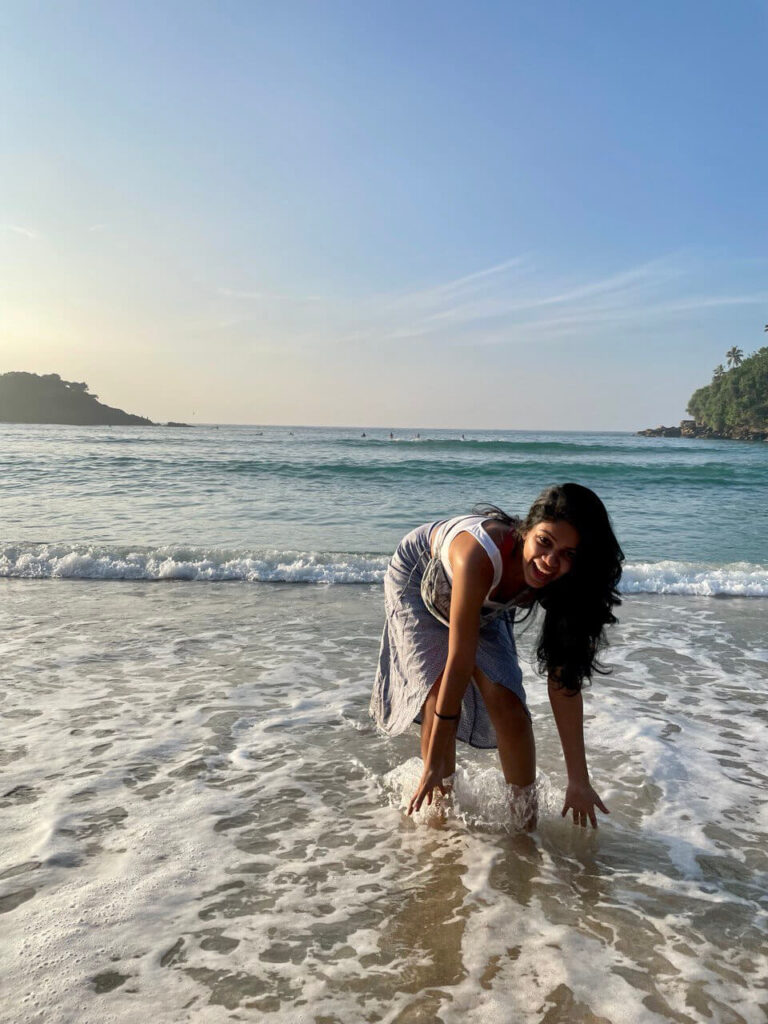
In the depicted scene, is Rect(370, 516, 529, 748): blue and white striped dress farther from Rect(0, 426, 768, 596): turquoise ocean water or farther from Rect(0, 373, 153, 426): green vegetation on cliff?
Rect(0, 373, 153, 426): green vegetation on cliff

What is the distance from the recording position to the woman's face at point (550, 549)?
2.66m

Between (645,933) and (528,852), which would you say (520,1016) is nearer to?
(645,933)

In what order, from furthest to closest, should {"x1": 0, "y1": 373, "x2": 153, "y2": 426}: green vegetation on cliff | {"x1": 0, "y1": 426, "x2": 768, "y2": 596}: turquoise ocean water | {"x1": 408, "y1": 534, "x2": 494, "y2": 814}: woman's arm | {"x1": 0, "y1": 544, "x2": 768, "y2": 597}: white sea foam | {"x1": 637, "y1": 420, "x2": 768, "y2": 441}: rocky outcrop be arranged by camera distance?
{"x1": 0, "y1": 373, "x2": 153, "y2": 426}: green vegetation on cliff, {"x1": 637, "y1": 420, "x2": 768, "y2": 441}: rocky outcrop, {"x1": 0, "y1": 426, "x2": 768, "y2": 596}: turquoise ocean water, {"x1": 0, "y1": 544, "x2": 768, "y2": 597}: white sea foam, {"x1": 408, "y1": 534, "x2": 494, "y2": 814}: woman's arm

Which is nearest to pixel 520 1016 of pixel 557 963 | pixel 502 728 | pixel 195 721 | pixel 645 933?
pixel 557 963

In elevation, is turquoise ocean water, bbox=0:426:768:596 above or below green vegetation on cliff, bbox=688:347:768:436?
below

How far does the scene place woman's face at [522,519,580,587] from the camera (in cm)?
266

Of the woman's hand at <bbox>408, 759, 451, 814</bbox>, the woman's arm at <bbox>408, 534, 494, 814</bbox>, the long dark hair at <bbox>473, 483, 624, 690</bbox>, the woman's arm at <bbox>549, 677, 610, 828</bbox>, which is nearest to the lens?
the long dark hair at <bbox>473, 483, 624, 690</bbox>

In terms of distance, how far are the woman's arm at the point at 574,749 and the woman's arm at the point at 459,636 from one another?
48 cm

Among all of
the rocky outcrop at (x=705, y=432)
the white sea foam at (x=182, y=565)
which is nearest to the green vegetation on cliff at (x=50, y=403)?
the rocky outcrop at (x=705, y=432)

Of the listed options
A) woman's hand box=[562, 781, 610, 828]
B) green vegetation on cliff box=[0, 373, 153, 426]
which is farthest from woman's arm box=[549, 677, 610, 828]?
green vegetation on cliff box=[0, 373, 153, 426]

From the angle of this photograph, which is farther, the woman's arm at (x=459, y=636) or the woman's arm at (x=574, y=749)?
the woman's arm at (x=574, y=749)

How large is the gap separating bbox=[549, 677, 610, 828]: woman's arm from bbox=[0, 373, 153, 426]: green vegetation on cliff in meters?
122

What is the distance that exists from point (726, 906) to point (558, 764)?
139cm

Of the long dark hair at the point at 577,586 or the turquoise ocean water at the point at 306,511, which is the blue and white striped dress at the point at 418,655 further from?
the turquoise ocean water at the point at 306,511
